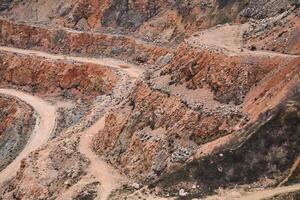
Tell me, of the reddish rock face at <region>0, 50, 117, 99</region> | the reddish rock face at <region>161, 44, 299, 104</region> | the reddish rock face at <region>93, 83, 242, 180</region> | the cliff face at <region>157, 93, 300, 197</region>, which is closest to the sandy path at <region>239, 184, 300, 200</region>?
the cliff face at <region>157, 93, 300, 197</region>

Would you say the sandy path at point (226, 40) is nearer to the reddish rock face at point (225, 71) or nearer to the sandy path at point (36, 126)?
the reddish rock face at point (225, 71)

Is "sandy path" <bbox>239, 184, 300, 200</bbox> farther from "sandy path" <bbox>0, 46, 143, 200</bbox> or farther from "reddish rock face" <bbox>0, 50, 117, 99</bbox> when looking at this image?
"reddish rock face" <bbox>0, 50, 117, 99</bbox>

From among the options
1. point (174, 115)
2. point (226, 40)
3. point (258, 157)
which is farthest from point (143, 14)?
point (258, 157)

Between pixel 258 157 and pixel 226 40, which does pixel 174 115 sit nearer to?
pixel 258 157

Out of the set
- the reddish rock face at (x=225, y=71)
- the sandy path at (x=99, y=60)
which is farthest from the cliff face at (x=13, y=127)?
the reddish rock face at (x=225, y=71)

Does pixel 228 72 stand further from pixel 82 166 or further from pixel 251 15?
pixel 251 15

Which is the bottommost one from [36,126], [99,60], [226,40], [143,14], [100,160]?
[36,126]
